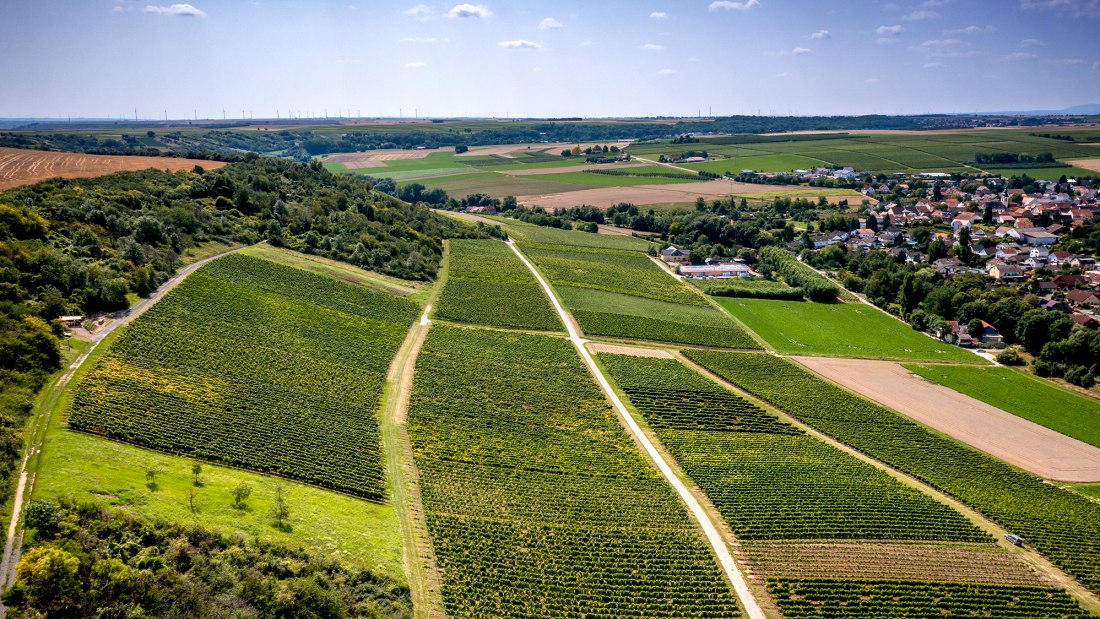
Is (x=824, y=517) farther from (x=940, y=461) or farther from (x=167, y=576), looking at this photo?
(x=167, y=576)

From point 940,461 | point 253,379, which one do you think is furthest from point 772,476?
point 253,379

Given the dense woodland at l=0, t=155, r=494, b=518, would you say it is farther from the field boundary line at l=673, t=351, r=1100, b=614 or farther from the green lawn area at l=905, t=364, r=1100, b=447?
the green lawn area at l=905, t=364, r=1100, b=447

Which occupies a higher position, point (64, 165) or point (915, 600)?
Answer: point (64, 165)

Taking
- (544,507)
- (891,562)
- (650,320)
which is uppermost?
(650,320)

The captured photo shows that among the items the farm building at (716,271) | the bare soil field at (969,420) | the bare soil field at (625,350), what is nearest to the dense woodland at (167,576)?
the bare soil field at (625,350)

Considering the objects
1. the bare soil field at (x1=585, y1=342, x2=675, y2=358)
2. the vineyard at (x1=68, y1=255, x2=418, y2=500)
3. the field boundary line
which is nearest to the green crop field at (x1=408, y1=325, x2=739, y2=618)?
the vineyard at (x1=68, y1=255, x2=418, y2=500)

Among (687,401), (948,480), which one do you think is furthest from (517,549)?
(948,480)

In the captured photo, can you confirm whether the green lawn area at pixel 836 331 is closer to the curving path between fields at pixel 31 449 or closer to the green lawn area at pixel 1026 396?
the green lawn area at pixel 1026 396

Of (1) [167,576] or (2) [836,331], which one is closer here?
(1) [167,576]

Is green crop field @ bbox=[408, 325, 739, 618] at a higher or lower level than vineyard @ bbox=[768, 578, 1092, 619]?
higher
